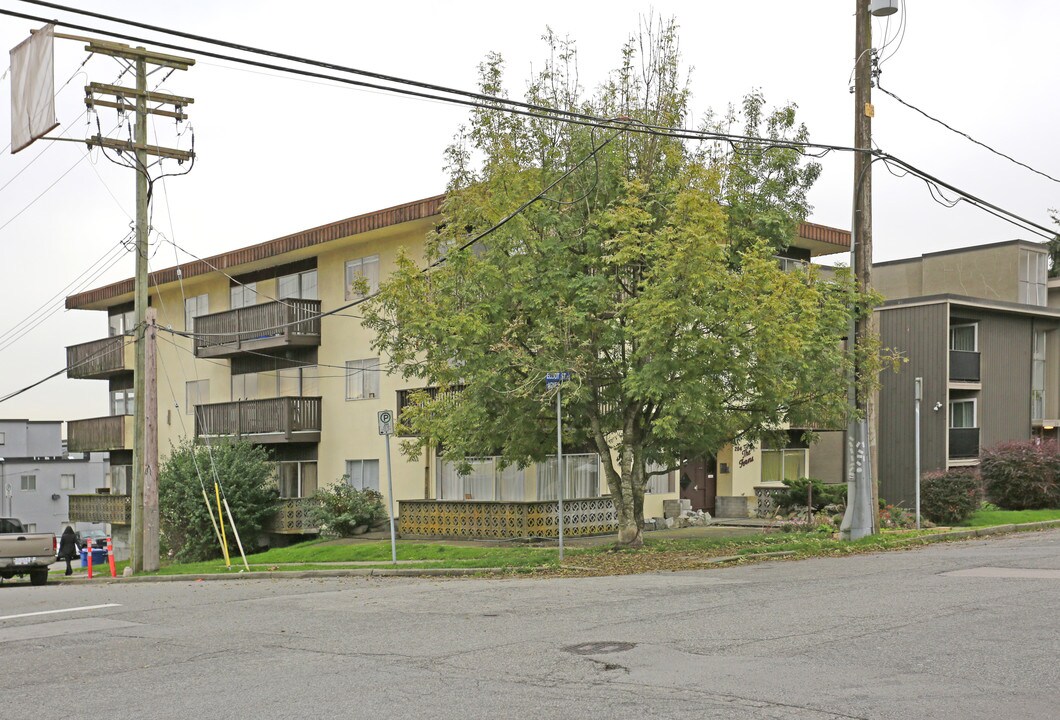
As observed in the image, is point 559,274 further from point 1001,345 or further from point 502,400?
point 1001,345

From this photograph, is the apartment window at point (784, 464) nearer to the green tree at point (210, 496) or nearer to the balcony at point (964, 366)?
the balcony at point (964, 366)

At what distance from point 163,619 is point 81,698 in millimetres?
5166

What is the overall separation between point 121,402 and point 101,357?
2.34 metres

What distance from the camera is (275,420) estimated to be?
3419cm

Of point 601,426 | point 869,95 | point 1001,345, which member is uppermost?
point 869,95

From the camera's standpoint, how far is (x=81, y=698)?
29.1 ft

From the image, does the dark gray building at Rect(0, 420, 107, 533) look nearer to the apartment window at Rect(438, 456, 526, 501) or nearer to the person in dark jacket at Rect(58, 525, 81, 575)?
the person in dark jacket at Rect(58, 525, 81, 575)

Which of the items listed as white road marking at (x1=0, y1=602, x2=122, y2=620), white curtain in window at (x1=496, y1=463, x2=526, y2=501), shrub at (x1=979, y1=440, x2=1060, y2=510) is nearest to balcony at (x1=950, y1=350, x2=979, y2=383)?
shrub at (x1=979, y1=440, x2=1060, y2=510)

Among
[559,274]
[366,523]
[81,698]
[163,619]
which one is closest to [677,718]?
[81,698]

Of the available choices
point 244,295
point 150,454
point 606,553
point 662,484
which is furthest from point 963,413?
point 150,454

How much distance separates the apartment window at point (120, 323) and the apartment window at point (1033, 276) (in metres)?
34.1

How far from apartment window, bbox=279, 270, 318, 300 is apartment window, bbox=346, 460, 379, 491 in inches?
213

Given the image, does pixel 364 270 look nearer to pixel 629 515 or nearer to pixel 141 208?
pixel 141 208

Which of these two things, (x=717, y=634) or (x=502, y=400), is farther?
(x=502, y=400)
